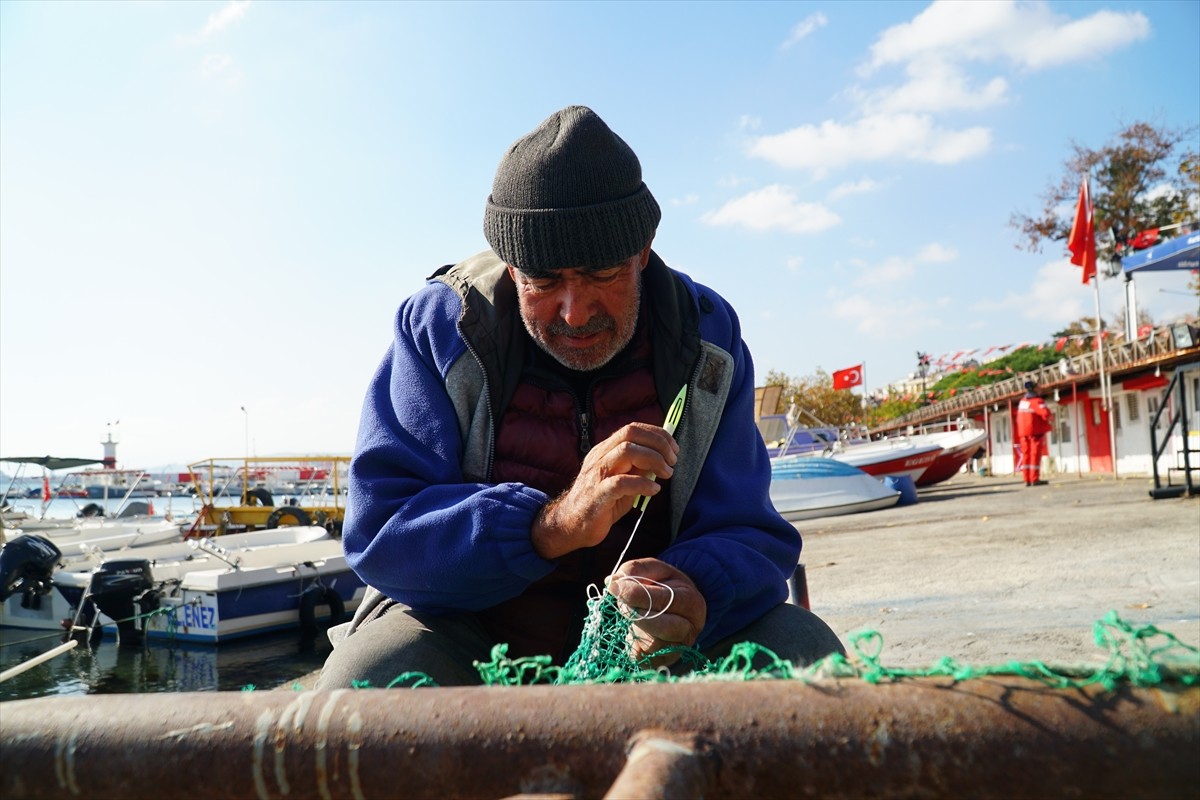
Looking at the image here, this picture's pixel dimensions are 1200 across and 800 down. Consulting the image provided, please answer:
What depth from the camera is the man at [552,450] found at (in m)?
1.88

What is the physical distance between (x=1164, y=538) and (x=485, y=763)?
354 inches

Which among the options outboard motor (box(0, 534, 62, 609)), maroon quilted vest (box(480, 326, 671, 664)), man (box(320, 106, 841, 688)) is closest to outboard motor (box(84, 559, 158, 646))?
outboard motor (box(0, 534, 62, 609))

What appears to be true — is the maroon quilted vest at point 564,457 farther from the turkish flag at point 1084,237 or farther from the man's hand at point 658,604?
the turkish flag at point 1084,237

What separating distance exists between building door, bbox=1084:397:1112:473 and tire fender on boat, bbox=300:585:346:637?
964 inches

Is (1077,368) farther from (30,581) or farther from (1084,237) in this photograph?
(30,581)

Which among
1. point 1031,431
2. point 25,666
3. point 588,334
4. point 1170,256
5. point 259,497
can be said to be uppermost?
point 1170,256

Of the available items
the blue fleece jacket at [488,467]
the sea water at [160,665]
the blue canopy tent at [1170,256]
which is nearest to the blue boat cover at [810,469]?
the blue canopy tent at [1170,256]

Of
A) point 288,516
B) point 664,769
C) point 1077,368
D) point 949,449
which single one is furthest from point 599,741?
point 1077,368

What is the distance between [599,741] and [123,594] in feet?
42.4

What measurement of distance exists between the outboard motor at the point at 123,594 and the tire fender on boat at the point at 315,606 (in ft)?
6.37

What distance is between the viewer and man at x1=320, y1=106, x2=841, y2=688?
6.17ft

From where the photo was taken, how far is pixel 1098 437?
95.2ft

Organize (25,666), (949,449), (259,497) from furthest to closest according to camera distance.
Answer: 1. (259,497)
2. (949,449)
3. (25,666)

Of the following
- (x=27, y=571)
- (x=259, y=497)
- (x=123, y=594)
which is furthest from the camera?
(x=259, y=497)
